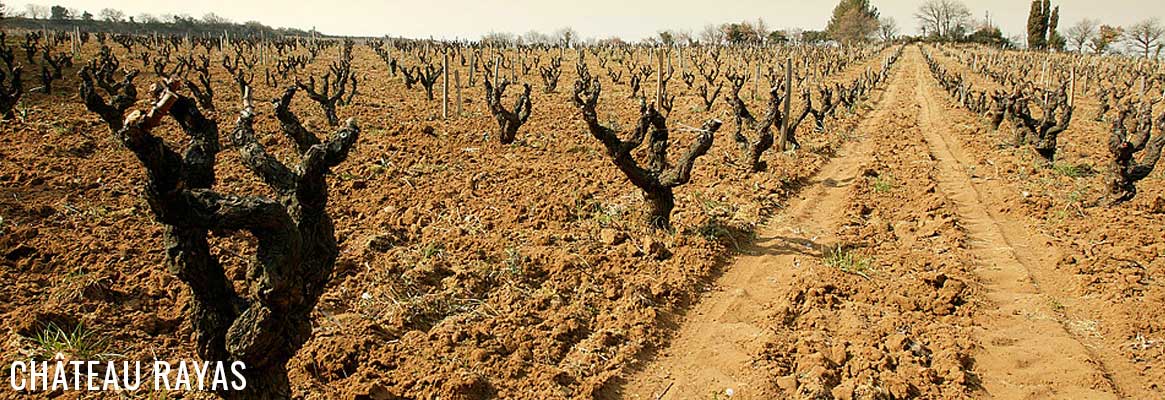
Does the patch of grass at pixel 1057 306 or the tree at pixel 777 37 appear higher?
the tree at pixel 777 37

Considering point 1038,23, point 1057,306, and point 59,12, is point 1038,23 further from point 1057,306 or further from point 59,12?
point 59,12

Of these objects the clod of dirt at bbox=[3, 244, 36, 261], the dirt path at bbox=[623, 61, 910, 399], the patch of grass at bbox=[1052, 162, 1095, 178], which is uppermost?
the patch of grass at bbox=[1052, 162, 1095, 178]

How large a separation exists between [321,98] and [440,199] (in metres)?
6.10

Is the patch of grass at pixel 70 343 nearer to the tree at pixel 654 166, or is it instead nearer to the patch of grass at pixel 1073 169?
the tree at pixel 654 166

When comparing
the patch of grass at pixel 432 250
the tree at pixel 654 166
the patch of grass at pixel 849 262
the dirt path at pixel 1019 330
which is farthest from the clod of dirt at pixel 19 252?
the dirt path at pixel 1019 330

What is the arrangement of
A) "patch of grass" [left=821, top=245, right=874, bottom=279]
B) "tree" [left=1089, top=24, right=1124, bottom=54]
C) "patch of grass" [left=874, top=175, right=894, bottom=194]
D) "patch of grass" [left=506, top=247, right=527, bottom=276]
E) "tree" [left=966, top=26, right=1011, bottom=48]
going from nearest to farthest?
"patch of grass" [left=506, top=247, right=527, bottom=276], "patch of grass" [left=821, top=245, right=874, bottom=279], "patch of grass" [left=874, top=175, right=894, bottom=194], "tree" [left=1089, top=24, right=1124, bottom=54], "tree" [left=966, top=26, right=1011, bottom=48]

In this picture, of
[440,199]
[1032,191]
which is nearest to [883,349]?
[440,199]

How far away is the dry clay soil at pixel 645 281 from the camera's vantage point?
451 centimetres

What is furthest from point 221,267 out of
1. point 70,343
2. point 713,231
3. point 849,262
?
point 849,262

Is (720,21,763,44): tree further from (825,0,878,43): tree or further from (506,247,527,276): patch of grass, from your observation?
(506,247,527,276): patch of grass

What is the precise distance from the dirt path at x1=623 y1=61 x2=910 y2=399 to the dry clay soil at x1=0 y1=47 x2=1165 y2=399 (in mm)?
24

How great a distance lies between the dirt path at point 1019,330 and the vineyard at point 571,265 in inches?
1.0

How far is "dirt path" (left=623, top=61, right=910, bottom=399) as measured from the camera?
14.8 feet

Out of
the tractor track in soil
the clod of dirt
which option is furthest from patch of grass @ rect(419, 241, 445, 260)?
the clod of dirt
